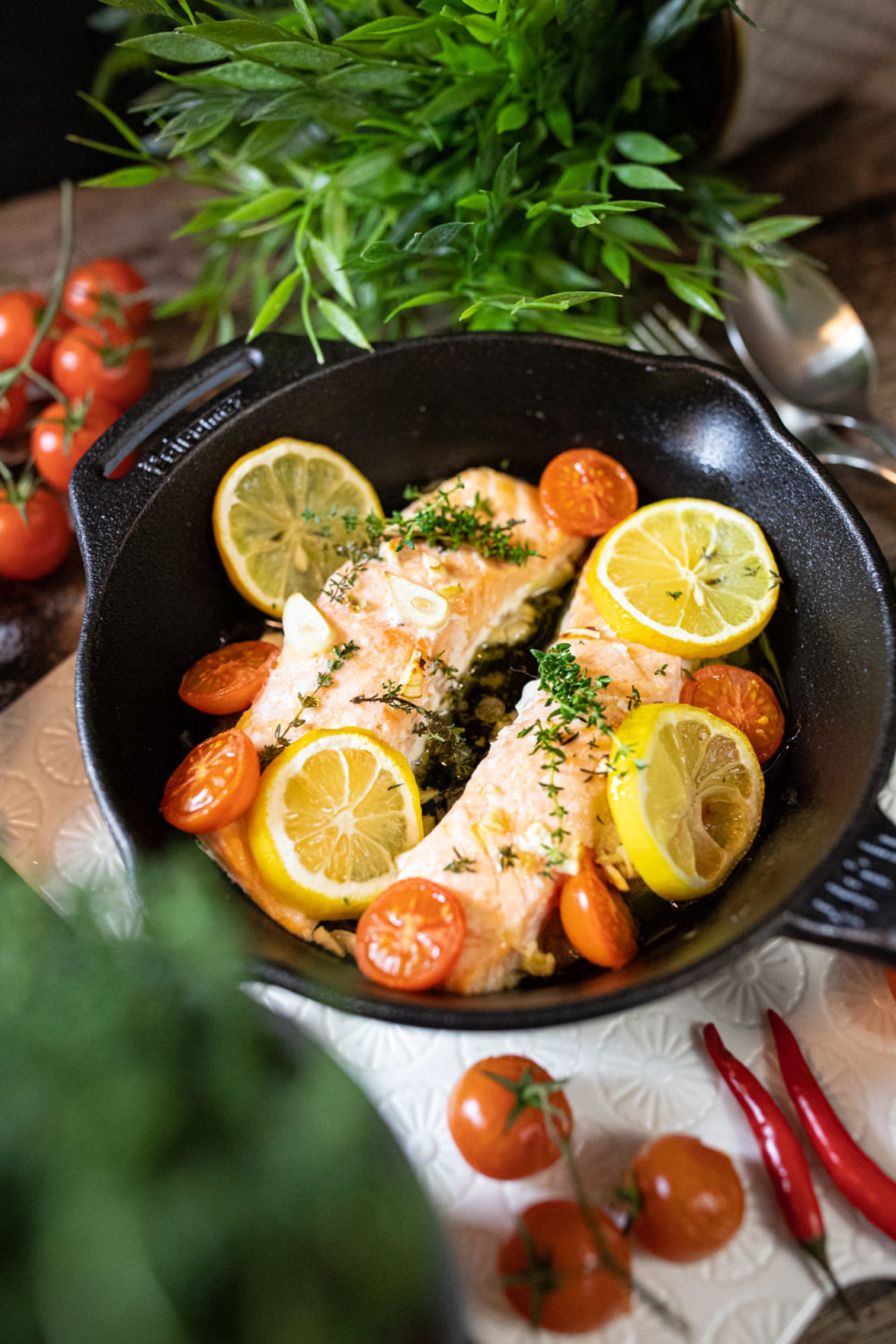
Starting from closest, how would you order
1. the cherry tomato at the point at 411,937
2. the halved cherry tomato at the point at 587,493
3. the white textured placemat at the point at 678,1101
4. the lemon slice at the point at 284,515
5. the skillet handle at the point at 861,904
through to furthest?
1. the skillet handle at the point at 861,904
2. the white textured placemat at the point at 678,1101
3. the cherry tomato at the point at 411,937
4. the lemon slice at the point at 284,515
5. the halved cherry tomato at the point at 587,493

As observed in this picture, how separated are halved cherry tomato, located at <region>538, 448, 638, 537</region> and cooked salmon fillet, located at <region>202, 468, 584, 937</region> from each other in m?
0.06

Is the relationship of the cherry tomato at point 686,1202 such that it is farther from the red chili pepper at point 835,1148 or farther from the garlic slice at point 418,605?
the garlic slice at point 418,605

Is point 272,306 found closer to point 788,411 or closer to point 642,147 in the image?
point 642,147

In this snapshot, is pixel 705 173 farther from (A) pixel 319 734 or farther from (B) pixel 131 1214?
(B) pixel 131 1214

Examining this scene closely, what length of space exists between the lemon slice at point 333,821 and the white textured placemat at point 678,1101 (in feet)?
1.00

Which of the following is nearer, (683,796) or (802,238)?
(683,796)

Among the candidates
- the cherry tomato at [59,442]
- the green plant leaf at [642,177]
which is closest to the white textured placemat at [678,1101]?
the cherry tomato at [59,442]

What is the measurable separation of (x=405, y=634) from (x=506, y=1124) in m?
1.20

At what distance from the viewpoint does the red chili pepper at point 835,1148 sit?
1811 millimetres

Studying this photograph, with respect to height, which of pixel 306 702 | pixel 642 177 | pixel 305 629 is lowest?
pixel 306 702

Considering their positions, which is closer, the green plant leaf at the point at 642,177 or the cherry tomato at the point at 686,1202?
the cherry tomato at the point at 686,1202

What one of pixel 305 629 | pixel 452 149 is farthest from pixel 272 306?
pixel 305 629

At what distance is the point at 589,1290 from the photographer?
1.71m

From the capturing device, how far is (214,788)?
2.11m
